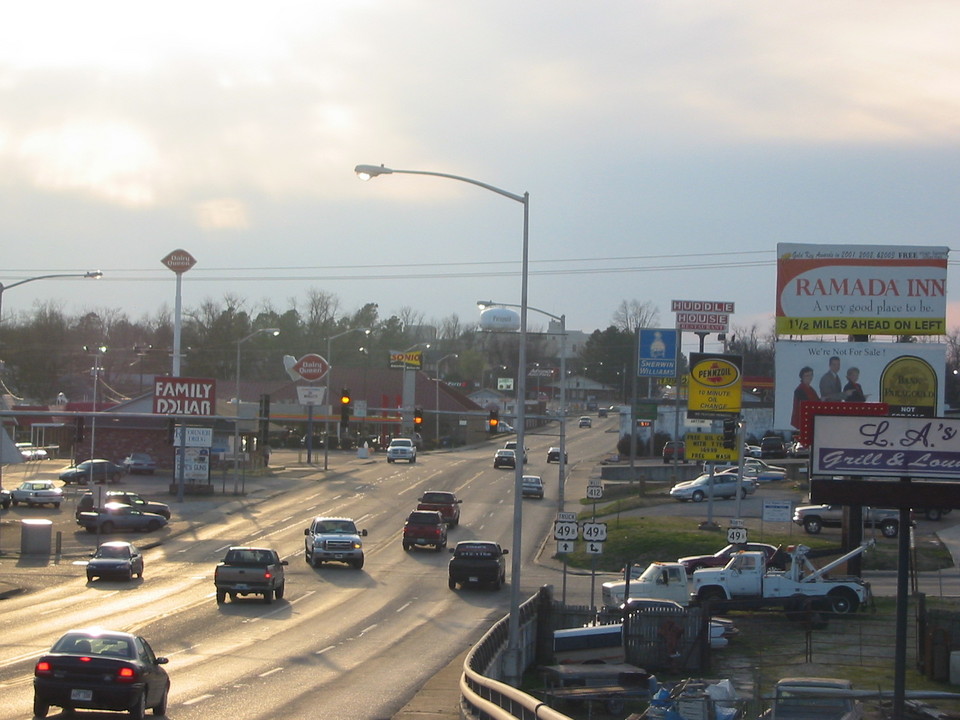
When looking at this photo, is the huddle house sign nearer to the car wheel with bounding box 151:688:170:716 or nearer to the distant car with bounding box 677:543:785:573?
the distant car with bounding box 677:543:785:573

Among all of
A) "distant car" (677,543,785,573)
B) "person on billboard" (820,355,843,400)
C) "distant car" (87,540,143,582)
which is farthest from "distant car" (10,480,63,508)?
"person on billboard" (820,355,843,400)

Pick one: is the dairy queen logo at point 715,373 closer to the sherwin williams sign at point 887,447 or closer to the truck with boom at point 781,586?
the truck with boom at point 781,586

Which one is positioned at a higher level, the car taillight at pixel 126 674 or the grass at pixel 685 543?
the car taillight at pixel 126 674

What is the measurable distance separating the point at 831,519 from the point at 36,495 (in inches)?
1617

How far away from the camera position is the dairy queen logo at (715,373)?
52844 millimetres

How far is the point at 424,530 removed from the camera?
48.8 meters

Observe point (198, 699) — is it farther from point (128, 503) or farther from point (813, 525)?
point (813, 525)

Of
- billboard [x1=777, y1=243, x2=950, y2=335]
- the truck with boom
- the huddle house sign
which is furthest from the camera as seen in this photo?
the huddle house sign

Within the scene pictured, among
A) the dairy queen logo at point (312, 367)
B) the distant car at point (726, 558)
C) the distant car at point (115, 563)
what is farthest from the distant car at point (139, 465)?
the distant car at point (726, 558)

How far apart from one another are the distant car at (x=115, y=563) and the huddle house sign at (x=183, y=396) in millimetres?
27117

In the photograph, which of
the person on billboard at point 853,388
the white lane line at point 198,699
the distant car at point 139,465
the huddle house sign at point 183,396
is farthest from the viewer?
the distant car at point 139,465

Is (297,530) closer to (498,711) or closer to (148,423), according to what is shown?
(148,423)

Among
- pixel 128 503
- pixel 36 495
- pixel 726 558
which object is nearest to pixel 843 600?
pixel 726 558

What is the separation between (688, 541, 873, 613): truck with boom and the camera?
33.0 meters
